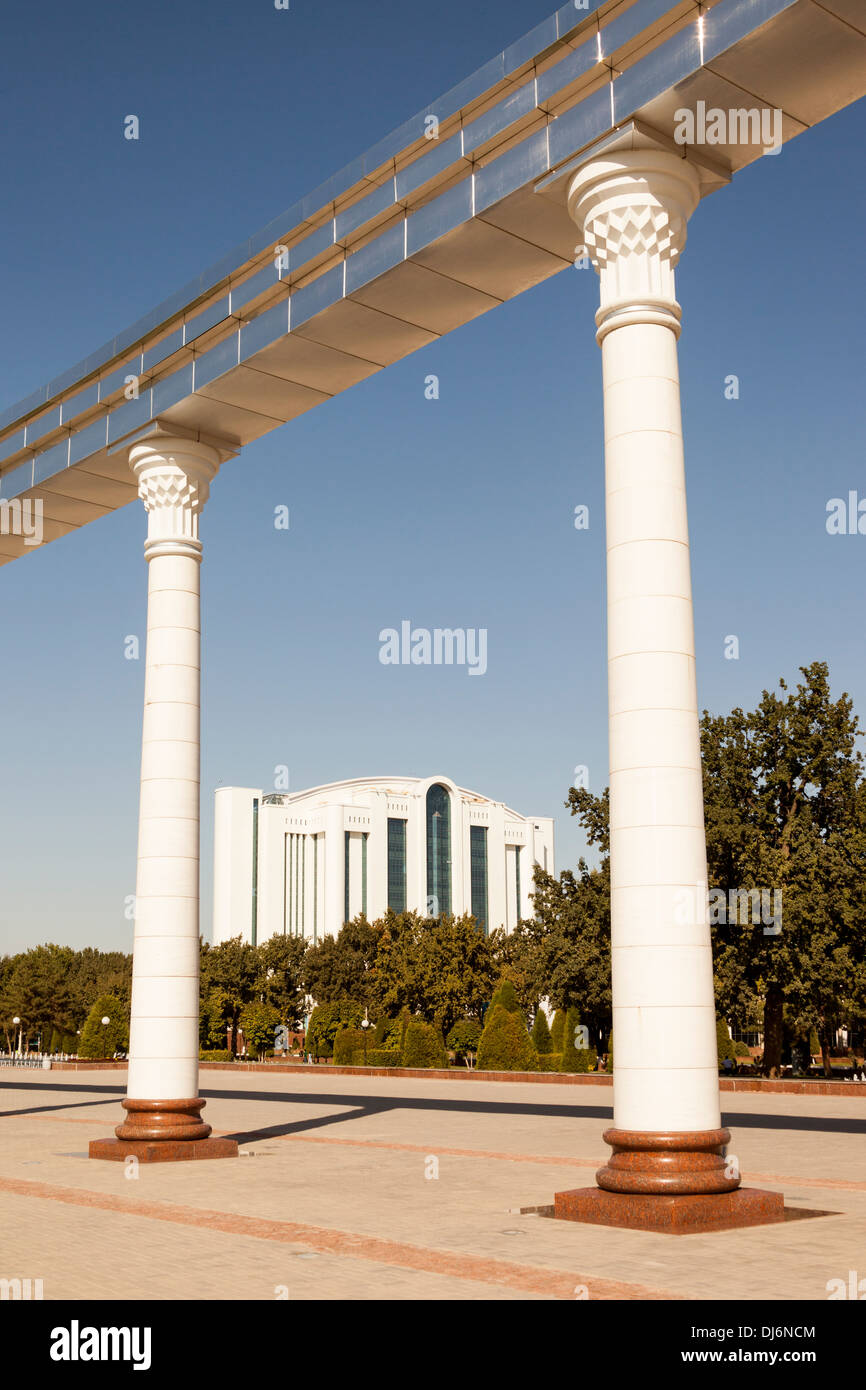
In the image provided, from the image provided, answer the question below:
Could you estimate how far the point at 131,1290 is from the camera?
871cm

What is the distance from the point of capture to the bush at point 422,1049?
167 feet

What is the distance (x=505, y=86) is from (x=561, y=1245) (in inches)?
468

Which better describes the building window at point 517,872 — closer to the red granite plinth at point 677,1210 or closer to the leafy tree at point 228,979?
the leafy tree at point 228,979

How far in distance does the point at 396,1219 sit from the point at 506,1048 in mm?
36628

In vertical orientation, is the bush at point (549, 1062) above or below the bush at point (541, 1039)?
below

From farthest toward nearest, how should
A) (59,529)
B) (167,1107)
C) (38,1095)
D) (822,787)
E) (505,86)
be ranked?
(822,787) → (38,1095) → (59,529) → (167,1107) → (505,86)

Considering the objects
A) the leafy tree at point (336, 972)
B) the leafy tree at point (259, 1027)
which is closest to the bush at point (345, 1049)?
the leafy tree at point (259, 1027)

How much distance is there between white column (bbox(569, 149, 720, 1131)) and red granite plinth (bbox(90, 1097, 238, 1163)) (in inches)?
320

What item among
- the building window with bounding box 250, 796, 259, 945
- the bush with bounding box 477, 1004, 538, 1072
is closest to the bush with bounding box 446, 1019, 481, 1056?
the bush with bounding box 477, 1004, 538, 1072

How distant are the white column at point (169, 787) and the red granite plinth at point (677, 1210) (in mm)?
7954

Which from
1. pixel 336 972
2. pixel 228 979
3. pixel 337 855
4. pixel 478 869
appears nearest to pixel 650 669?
pixel 228 979
